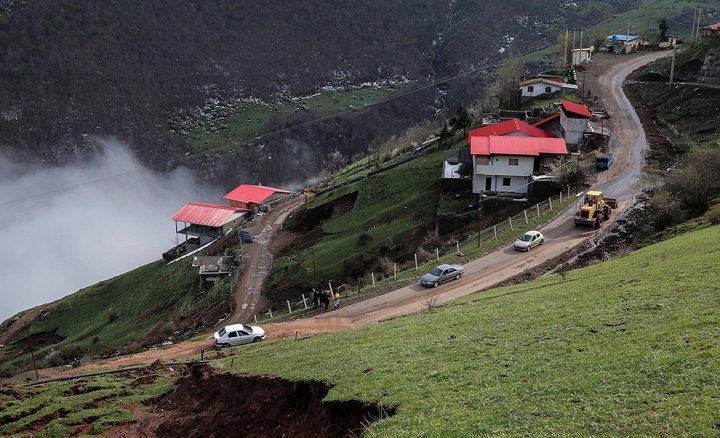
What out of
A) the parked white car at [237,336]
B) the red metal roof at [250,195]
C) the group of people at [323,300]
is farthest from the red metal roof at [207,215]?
the parked white car at [237,336]

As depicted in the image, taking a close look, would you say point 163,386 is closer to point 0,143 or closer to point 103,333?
point 103,333

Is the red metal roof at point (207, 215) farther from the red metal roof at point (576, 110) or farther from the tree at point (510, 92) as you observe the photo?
the red metal roof at point (576, 110)

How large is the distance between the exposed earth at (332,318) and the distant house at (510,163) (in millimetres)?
5635

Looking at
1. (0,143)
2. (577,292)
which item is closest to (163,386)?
(577,292)

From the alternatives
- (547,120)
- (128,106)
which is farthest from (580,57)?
(128,106)

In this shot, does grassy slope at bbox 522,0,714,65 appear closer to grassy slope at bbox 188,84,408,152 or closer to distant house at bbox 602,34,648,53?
distant house at bbox 602,34,648,53

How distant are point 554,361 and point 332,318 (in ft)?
77.3

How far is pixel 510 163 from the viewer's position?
6222 cm

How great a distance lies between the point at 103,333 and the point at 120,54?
5912 inches

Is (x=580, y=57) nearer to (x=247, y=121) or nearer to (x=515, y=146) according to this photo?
(x=515, y=146)

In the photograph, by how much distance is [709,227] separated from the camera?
38.6 m

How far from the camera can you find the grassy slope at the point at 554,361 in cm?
1435

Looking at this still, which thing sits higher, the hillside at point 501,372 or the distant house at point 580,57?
the distant house at point 580,57

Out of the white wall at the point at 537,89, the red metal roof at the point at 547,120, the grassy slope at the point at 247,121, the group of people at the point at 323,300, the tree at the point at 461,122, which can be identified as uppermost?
the grassy slope at the point at 247,121
